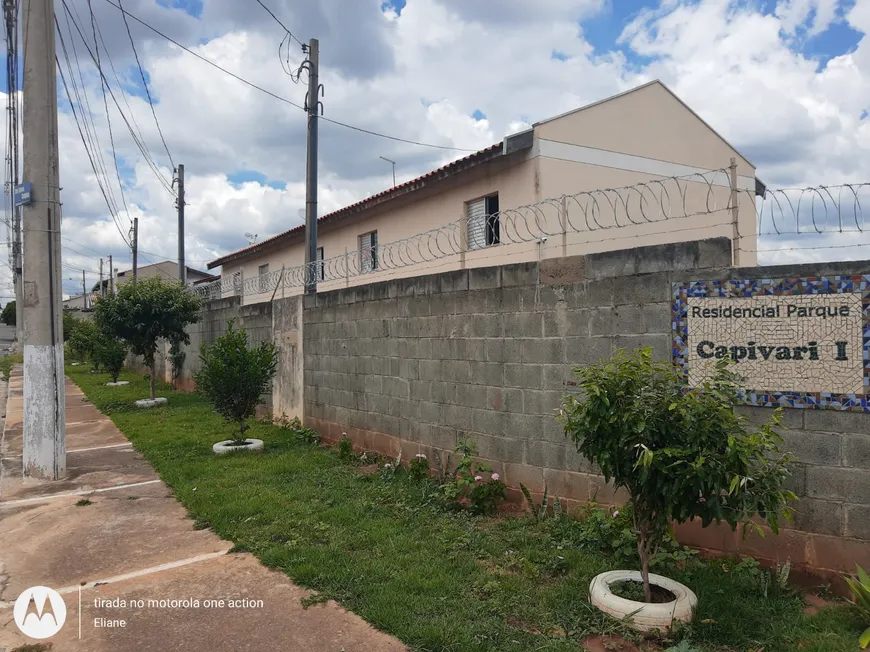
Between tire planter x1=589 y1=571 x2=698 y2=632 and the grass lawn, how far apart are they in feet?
0.19

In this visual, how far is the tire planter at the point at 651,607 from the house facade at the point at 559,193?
18.3ft

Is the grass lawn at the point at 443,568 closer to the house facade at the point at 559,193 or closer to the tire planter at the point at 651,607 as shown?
the tire planter at the point at 651,607

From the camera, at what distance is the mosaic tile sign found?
3.42 m

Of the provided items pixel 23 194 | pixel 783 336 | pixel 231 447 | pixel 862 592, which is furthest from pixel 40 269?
pixel 862 592

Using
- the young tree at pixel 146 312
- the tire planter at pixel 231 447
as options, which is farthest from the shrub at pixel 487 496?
the young tree at pixel 146 312

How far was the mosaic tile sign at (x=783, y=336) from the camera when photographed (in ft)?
11.2

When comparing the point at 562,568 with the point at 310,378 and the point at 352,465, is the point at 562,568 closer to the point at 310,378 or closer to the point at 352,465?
the point at 352,465

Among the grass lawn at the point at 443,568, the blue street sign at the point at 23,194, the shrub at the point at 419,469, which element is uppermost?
the blue street sign at the point at 23,194

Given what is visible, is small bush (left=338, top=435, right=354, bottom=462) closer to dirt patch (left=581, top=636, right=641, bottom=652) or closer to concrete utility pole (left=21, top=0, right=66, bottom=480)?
concrete utility pole (left=21, top=0, right=66, bottom=480)

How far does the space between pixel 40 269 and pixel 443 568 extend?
562cm

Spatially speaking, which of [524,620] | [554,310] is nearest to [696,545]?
[524,620]

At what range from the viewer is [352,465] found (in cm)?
659

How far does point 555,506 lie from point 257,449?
4.25m

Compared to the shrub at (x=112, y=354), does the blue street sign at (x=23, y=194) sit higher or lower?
higher
